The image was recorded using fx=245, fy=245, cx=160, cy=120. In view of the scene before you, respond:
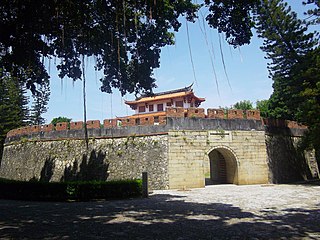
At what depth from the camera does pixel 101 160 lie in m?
14.3

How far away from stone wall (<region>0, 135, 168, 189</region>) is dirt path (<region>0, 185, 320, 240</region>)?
4.65 m

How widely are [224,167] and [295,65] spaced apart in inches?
311

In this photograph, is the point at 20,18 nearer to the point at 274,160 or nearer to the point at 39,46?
the point at 39,46

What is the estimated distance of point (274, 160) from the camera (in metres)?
15.4

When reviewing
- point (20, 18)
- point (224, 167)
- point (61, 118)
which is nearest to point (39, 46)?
point (20, 18)

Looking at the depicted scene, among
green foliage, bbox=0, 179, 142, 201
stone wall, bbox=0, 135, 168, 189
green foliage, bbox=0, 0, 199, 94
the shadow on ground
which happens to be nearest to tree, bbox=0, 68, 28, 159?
stone wall, bbox=0, 135, 168, 189

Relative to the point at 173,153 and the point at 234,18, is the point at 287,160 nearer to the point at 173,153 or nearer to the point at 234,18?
the point at 173,153

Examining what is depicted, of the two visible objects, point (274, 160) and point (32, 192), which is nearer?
point (32, 192)

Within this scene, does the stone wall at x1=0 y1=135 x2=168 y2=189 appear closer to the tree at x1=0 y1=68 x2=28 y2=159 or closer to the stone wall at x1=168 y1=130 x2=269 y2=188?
the stone wall at x1=168 y1=130 x2=269 y2=188

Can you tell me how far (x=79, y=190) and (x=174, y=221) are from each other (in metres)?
5.58

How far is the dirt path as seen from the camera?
4992mm

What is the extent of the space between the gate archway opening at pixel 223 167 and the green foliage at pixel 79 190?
20.5 ft

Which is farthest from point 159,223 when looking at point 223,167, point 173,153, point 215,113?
point 223,167

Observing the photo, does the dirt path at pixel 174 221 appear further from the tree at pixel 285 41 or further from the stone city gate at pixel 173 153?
the tree at pixel 285 41
